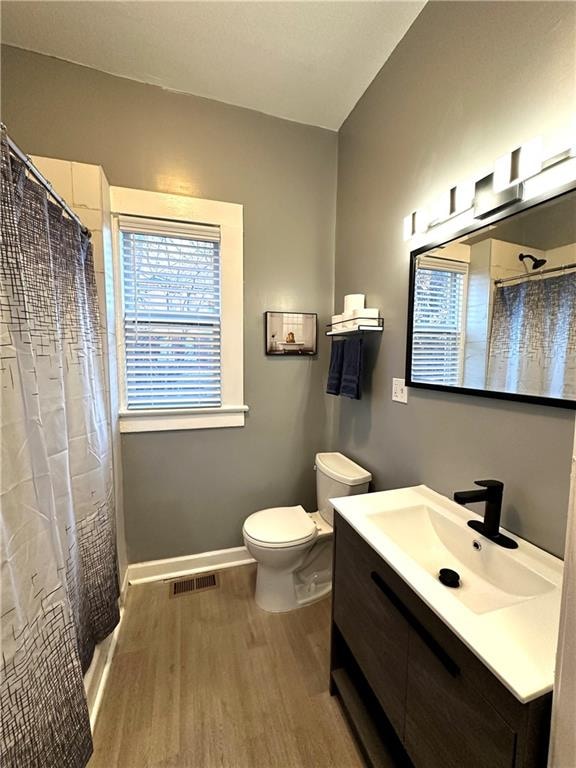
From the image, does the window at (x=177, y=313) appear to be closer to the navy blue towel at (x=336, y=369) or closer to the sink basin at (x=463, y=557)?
the navy blue towel at (x=336, y=369)

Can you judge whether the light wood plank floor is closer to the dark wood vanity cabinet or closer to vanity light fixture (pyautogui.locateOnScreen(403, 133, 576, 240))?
the dark wood vanity cabinet

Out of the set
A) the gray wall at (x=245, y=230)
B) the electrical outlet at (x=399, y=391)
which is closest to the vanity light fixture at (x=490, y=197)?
the electrical outlet at (x=399, y=391)

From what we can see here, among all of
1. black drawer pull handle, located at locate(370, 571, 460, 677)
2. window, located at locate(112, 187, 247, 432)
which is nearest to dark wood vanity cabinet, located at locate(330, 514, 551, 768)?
black drawer pull handle, located at locate(370, 571, 460, 677)

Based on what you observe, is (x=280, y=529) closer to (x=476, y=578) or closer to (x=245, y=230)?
(x=476, y=578)

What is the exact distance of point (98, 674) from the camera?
4.36 feet

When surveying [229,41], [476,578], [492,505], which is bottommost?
[476,578]

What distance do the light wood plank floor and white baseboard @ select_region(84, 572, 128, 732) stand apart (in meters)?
0.03

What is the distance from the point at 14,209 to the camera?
0.79 metres

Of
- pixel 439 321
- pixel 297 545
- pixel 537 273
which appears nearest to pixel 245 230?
pixel 439 321

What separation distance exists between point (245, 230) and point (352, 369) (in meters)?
1.08

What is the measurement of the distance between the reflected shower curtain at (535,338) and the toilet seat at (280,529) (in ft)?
3.81

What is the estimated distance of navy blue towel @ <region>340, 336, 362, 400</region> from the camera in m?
1.74

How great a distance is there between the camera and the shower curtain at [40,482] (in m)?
0.73

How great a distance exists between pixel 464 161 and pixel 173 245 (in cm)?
149
